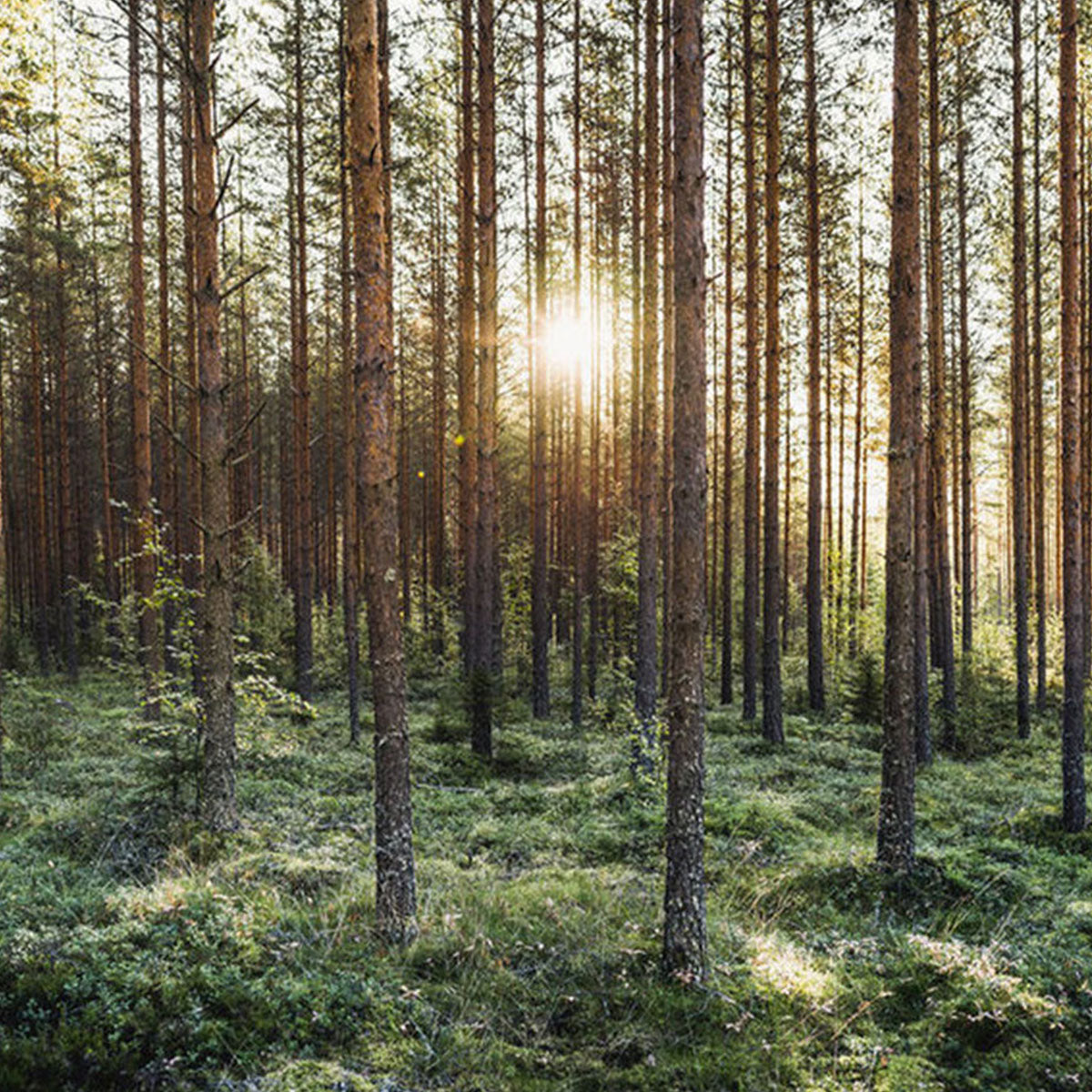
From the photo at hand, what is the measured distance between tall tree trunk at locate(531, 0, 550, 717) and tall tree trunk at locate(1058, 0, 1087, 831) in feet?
28.0

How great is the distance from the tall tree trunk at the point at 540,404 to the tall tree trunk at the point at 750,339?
393 centimetres

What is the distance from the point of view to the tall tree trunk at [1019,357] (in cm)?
1452

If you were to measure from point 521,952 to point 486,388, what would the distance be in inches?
374

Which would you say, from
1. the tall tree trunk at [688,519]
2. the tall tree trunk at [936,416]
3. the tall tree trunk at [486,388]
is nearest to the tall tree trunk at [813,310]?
the tall tree trunk at [936,416]

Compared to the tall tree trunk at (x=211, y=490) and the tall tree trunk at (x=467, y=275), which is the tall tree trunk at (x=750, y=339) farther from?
the tall tree trunk at (x=211, y=490)

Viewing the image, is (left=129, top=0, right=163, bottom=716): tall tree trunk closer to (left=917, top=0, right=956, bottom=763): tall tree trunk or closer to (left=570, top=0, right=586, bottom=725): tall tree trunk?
(left=570, top=0, right=586, bottom=725): tall tree trunk

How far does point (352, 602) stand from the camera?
1480 cm

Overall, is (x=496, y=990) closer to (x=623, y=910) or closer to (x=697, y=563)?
(x=623, y=910)

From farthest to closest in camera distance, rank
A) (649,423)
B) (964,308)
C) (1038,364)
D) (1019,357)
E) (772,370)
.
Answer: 1. (1038,364)
2. (964,308)
3. (1019,357)
4. (772,370)
5. (649,423)

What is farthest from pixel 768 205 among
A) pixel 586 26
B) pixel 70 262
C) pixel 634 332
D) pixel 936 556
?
pixel 70 262

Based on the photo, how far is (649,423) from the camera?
12352 millimetres

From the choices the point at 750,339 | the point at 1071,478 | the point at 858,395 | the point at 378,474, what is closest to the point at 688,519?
the point at 378,474

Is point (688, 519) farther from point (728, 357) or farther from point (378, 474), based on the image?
point (728, 357)

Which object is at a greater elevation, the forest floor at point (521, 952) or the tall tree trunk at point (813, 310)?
the tall tree trunk at point (813, 310)
